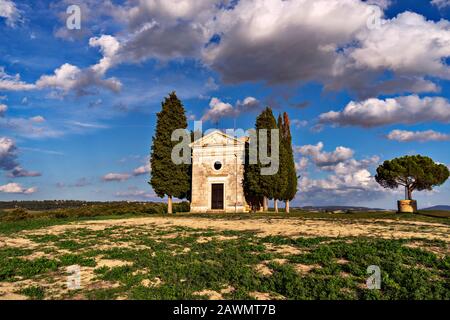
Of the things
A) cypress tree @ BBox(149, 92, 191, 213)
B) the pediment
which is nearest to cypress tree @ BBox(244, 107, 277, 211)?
the pediment

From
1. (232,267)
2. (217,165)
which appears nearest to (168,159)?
(217,165)

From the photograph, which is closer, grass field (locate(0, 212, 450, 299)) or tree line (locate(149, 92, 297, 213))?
grass field (locate(0, 212, 450, 299))

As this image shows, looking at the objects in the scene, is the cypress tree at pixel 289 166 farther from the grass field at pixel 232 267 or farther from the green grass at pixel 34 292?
the green grass at pixel 34 292

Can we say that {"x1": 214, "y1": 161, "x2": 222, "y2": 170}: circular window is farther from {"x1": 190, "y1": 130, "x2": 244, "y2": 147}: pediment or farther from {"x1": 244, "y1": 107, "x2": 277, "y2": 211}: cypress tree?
{"x1": 244, "y1": 107, "x2": 277, "y2": 211}: cypress tree

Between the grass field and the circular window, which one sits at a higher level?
the circular window

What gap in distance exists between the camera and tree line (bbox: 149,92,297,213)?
1555 inches

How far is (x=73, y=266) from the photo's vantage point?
37.3ft

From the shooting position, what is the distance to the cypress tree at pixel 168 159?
39812 millimetres

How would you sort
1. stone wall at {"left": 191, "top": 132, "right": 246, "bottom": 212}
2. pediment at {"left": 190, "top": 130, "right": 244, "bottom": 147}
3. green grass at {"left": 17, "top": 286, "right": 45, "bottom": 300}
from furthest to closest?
Result: 1. pediment at {"left": 190, "top": 130, "right": 244, "bottom": 147}
2. stone wall at {"left": 191, "top": 132, "right": 246, "bottom": 212}
3. green grass at {"left": 17, "top": 286, "right": 45, "bottom": 300}

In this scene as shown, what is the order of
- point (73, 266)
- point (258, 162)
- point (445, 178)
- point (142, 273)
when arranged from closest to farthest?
point (142, 273) → point (73, 266) → point (258, 162) → point (445, 178)

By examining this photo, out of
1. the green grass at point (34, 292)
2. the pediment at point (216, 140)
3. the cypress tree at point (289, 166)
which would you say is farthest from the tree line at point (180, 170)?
the green grass at point (34, 292)
